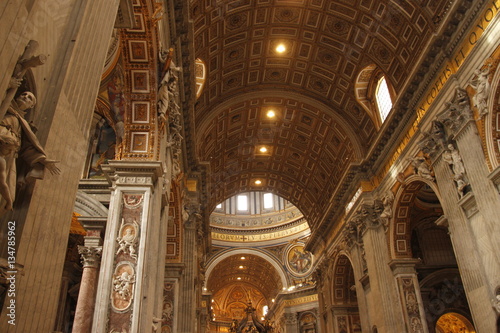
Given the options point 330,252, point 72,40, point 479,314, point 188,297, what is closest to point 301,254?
point 330,252

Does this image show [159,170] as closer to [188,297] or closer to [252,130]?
[188,297]

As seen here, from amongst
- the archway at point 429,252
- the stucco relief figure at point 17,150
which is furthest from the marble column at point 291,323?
the stucco relief figure at point 17,150

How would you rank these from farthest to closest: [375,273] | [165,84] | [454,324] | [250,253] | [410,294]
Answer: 1. [250,253]
2. [454,324]
3. [375,273]
4. [410,294]
5. [165,84]

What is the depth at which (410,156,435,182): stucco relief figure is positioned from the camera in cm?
1151

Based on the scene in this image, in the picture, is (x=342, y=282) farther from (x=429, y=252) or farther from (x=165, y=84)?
(x=165, y=84)

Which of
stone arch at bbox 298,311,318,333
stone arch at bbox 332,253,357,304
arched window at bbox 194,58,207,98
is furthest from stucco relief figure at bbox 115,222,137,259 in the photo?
stone arch at bbox 298,311,318,333

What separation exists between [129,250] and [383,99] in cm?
1192

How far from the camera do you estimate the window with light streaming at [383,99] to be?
15.2m

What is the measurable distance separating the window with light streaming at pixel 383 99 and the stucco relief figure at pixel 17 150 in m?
14.0

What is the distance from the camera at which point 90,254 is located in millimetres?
9141

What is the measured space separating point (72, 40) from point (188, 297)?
Answer: 1154cm

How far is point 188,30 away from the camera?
32.6 feet

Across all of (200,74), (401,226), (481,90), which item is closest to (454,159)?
(481,90)

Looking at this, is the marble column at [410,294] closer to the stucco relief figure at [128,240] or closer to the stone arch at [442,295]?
the stone arch at [442,295]
